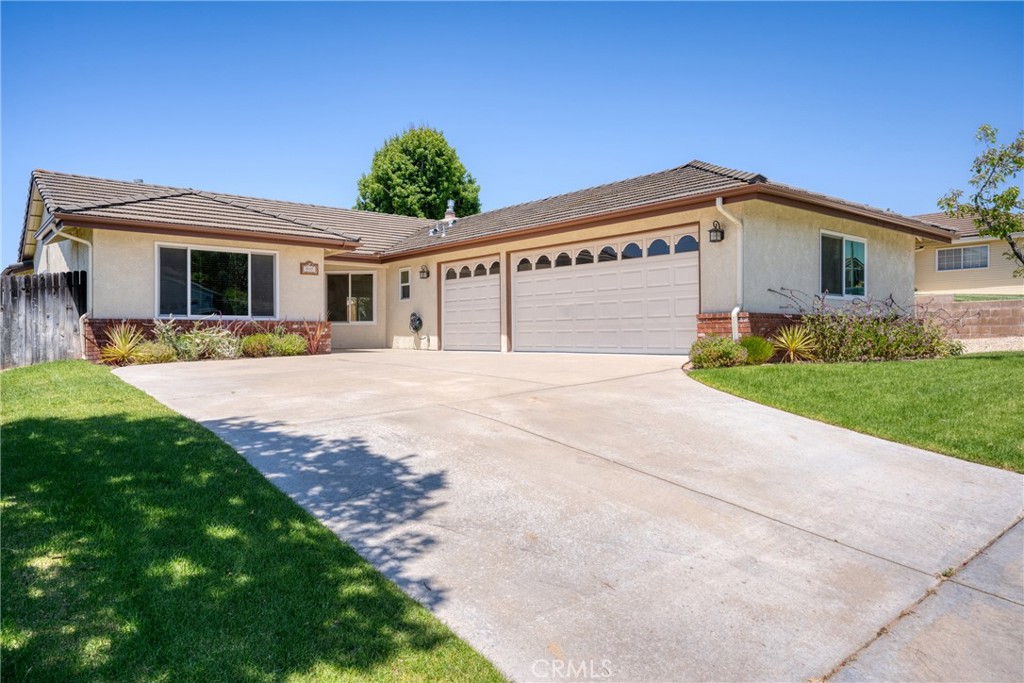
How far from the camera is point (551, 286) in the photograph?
15.3 meters

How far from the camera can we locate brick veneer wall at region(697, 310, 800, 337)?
11391 millimetres

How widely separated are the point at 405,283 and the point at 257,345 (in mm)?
6419

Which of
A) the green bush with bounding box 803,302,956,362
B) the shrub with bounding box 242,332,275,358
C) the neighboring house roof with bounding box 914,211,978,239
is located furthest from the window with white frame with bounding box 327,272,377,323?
the neighboring house roof with bounding box 914,211,978,239

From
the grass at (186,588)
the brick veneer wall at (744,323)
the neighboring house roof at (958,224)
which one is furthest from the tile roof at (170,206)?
the neighboring house roof at (958,224)

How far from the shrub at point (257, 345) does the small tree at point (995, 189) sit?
14550 mm

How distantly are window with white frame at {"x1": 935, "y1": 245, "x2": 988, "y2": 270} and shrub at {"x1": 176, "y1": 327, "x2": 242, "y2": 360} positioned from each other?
2697 centimetres

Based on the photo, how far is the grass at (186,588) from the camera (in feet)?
7.59

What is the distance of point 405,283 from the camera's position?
1962cm

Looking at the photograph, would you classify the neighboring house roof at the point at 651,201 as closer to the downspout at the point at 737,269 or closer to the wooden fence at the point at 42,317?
the downspout at the point at 737,269

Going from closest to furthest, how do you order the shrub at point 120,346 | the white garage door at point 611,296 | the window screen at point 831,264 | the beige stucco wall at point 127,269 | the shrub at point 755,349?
1. the shrub at point 755,349
2. the shrub at point 120,346
3. the white garage door at point 611,296
4. the beige stucco wall at point 127,269
5. the window screen at point 831,264

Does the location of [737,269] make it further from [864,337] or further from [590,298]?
[590,298]

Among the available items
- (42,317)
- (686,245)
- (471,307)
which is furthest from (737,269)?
(42,317)

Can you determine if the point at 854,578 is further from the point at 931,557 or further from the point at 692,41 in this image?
the point at 692,41

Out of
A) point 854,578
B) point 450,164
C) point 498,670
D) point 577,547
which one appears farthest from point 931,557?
point 450,164
